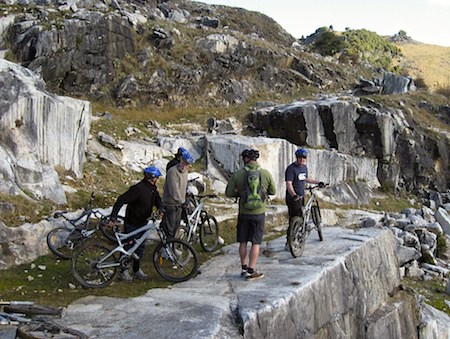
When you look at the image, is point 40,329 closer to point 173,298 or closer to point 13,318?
point 13,318

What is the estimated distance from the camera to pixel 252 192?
8.02 meters

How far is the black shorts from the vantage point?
26.5ft

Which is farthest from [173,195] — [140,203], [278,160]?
[278,160]

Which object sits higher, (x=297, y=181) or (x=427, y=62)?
(x=427, y=62)

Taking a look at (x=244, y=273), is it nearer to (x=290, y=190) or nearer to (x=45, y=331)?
(x=290, y=190)

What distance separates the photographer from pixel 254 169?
817 centimetres

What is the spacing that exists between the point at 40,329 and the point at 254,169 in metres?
4.36

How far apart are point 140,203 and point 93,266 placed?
140 cm

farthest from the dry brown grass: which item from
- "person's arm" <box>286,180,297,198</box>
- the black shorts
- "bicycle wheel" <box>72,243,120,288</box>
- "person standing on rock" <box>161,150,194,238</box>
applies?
"bicycle wheel" <box>72,243,120,288</box>

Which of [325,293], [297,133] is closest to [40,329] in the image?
[325,293]

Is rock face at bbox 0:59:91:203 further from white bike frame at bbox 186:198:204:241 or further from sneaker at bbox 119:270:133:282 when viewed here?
sneaker at bbox 119:270:133:282

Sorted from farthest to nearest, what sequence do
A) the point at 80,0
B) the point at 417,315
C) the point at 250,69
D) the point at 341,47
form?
the point at 341,47 < the point at 250,69 < the point at 80,0 < the point at 417,315

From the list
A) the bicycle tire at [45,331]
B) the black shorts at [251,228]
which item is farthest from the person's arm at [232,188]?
the bicycle tire at [45,331]

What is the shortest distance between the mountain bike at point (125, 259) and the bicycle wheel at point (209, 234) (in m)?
2.44
